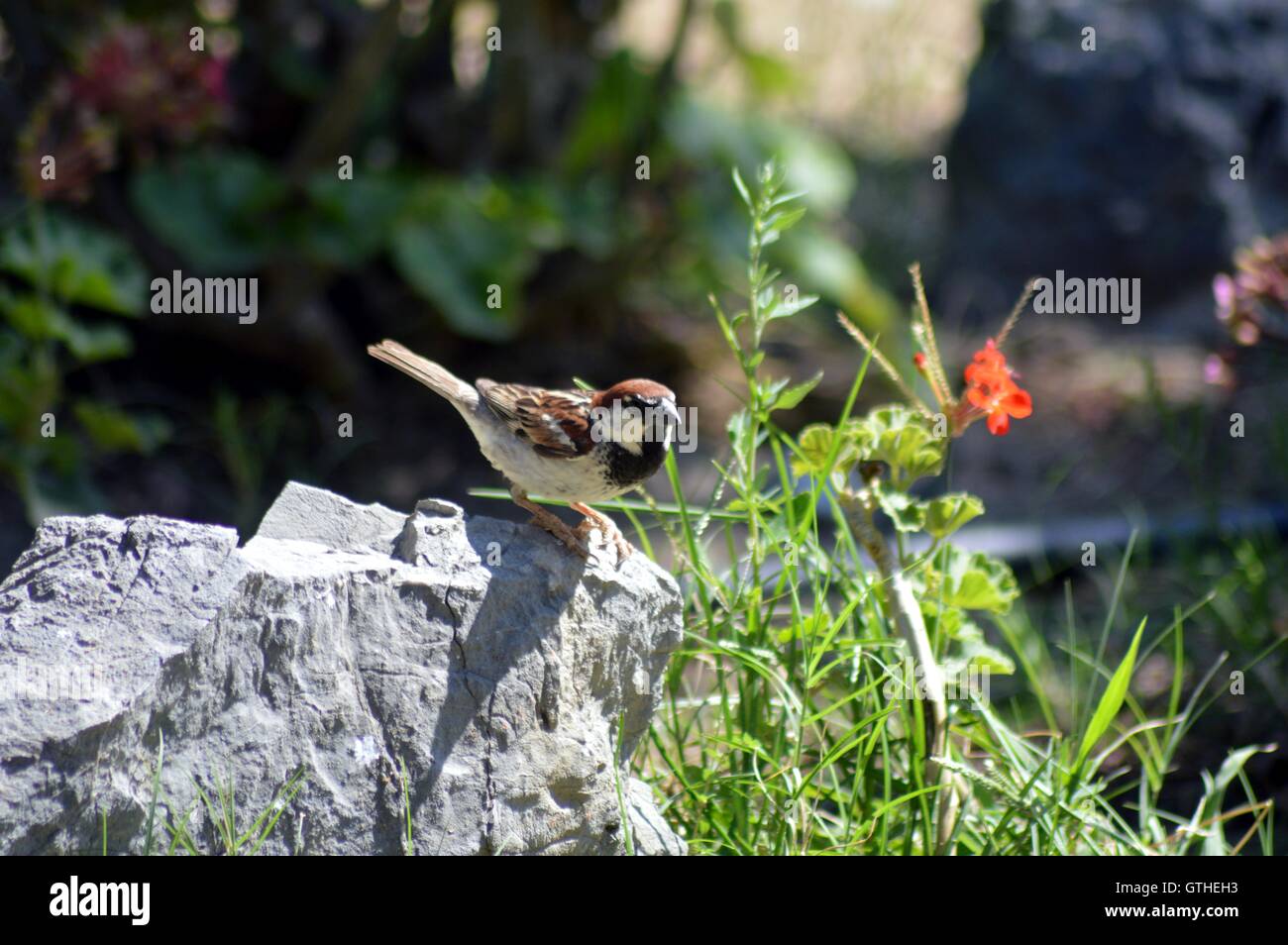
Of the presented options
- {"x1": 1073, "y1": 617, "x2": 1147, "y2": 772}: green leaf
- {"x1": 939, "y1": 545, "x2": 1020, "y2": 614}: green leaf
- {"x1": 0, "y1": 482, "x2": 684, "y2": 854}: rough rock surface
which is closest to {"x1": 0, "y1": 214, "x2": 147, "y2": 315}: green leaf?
{"x1": 0, "y1": 482, "x2": 684, "y2": 854}: rough rock surface

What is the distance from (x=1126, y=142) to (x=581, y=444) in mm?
5144

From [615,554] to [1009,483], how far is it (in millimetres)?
3727

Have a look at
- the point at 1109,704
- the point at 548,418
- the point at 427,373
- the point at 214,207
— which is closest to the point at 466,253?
the point at 214,207

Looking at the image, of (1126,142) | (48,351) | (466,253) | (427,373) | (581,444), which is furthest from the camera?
(1126,142)

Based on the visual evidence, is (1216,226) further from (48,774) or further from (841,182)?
(48,774)

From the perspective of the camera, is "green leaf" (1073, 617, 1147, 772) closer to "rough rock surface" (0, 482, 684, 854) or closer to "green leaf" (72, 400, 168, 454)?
"rough rock surface" (0, 482, 684, 854)

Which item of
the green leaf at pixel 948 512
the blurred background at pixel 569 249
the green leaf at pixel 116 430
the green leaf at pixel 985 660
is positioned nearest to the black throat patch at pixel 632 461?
the green leaf at pixel 948 512

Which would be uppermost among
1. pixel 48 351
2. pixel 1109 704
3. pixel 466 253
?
pixel 466 253

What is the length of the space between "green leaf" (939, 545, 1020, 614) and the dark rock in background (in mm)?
4612

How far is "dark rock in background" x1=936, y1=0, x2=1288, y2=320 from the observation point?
6719mm

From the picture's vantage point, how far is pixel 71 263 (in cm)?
449

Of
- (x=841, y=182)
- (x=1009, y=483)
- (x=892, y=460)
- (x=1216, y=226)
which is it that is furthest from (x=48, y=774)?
(x=1216, y=226)

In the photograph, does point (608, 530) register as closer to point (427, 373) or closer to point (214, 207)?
point (427, 373)

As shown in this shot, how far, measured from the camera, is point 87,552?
2379mm
